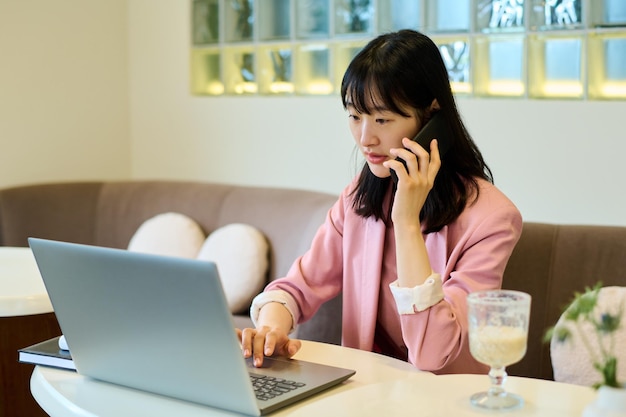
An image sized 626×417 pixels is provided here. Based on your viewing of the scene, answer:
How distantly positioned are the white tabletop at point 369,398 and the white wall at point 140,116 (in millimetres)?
1339

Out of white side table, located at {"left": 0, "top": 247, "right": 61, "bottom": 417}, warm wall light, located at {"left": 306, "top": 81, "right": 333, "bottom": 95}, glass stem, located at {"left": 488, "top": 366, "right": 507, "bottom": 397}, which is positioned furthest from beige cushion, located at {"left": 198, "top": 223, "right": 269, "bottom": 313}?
glass stem, located at {"left": 488, "top": 366, "right": 507, "bottom": 397}

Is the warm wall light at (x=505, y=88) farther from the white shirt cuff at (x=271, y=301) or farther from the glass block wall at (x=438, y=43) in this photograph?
the white shirt cuff at (x=271, y=301)

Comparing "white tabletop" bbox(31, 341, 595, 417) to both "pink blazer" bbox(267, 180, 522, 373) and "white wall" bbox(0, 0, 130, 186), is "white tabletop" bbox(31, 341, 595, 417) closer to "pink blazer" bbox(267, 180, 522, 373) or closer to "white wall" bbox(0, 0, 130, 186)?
"pink blazer" bbox(267, 180, 522, 373)

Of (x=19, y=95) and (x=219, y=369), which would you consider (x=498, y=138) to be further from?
(x=19, y=95)

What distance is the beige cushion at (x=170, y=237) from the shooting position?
325cm

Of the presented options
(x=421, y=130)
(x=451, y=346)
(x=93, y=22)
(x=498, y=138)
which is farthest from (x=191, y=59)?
(x=451, y=346)

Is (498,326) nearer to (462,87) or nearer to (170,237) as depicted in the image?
(462,87)

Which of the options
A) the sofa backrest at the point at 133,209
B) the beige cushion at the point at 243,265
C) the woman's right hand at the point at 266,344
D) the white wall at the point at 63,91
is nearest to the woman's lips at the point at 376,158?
the woman's right hand at the point at 266,344

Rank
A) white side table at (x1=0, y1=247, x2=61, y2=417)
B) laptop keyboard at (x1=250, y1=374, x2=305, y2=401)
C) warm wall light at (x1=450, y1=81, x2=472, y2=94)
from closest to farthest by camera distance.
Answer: laptop keyboard at (x1=250, y1=374, x2=305, y2=401)
white side table at (x1=0, y1=247, x2=61, y2=417)
warm wall light at (x1=450, y1=81, x2=472, y2=94)

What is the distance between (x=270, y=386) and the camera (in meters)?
1.41

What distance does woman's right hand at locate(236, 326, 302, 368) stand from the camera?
1.59m

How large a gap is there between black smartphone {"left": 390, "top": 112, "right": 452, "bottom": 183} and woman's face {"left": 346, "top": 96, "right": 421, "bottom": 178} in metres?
0.03

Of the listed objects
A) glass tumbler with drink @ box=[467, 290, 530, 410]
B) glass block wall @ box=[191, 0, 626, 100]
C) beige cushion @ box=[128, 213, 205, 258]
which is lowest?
beige cushion @ box=[128, 213, 205, 258]

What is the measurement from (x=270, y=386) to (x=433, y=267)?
1.85 ft
